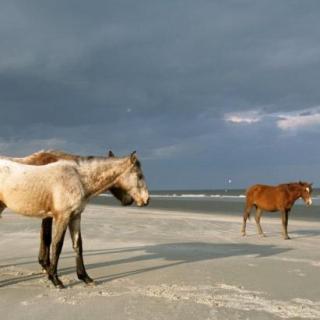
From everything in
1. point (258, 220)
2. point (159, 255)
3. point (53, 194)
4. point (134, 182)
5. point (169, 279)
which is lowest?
point (169, 279)

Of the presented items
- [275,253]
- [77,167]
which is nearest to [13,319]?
[77,167]

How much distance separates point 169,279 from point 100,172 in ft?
6.59

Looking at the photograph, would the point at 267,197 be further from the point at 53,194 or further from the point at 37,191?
the point at 37,191

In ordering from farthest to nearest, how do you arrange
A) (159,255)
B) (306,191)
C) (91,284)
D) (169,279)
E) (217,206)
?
(217,206), (306,191), (159,255), (169,279), (91,284)

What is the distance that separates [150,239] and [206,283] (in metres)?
6.34

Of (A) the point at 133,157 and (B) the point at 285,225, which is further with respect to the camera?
(B) the point at 285,225

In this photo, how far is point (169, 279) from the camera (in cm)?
813

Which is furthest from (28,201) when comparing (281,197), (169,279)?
(281,197)

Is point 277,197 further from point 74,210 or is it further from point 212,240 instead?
point 74,210

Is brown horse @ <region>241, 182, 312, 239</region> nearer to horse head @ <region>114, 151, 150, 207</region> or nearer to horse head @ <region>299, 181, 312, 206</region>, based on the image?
horse head @ <region>299, 181, 312, 206</region>

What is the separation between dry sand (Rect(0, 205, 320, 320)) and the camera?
6066mm

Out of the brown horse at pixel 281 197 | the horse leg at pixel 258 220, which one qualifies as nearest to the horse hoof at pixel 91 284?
the brown horse at pixel 281 197

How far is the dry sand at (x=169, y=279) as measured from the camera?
607 cm

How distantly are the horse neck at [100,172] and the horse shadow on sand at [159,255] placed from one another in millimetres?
1448
